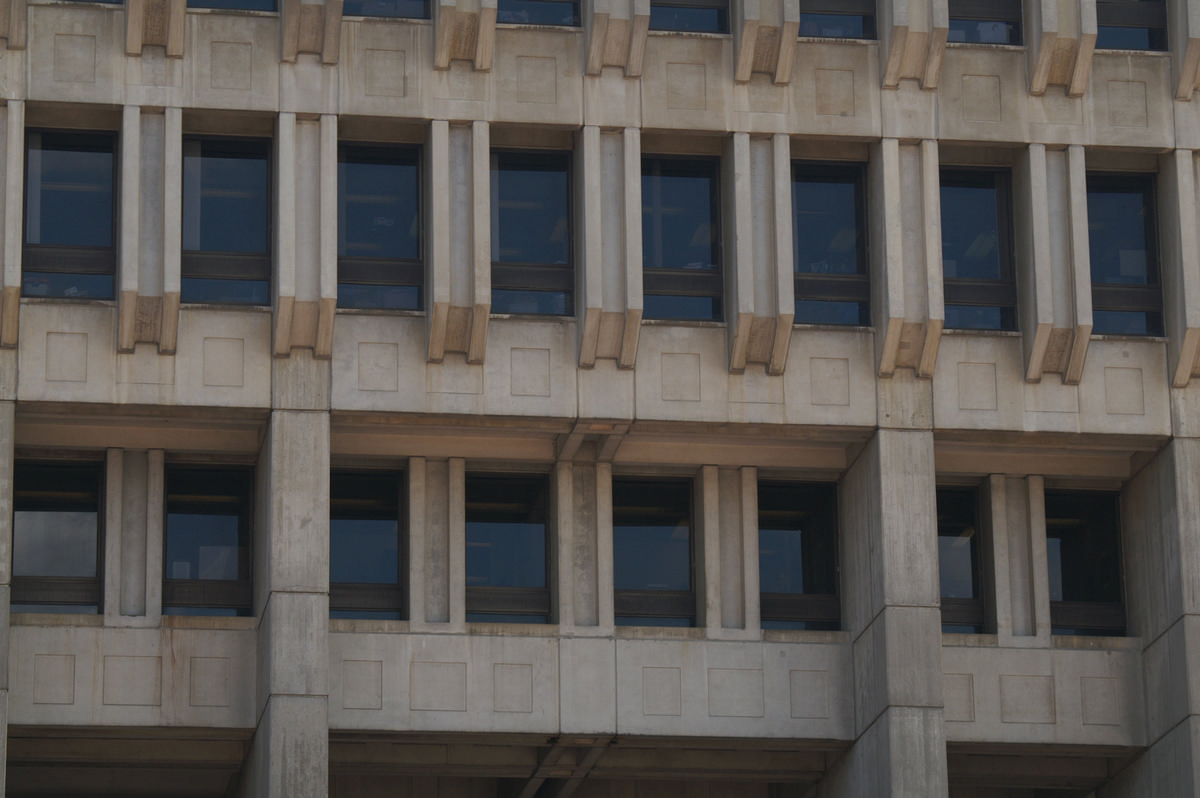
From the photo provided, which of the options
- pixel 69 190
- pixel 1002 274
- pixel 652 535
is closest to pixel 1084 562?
pixel 1002 274

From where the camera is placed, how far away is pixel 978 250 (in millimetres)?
39875

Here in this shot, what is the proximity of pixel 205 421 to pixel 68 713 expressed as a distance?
473 cm

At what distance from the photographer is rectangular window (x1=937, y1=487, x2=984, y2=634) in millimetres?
39969

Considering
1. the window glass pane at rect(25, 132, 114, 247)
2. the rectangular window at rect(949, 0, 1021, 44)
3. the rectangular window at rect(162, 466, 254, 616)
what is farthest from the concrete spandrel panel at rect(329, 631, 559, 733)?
the rectangular window at rect(949, 0, 1021, 44)

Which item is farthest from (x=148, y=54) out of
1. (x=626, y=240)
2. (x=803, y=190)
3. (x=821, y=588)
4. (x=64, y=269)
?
(x=821, y=588)

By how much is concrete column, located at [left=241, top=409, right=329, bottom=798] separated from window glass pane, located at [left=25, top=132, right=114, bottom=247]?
4.31 meters

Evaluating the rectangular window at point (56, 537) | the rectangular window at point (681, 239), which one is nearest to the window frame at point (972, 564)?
the rectangular window at point (681, 239)

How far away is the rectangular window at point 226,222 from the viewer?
3772cm

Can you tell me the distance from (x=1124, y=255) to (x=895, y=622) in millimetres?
7389

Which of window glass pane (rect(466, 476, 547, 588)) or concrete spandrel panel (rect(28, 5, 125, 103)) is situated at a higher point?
concrete spandrel panel (rect(28, 5, 125, 103))

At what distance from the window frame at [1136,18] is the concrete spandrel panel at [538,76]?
337 inches

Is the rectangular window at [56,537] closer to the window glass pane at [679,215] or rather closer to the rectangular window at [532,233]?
the rectangular window at [532,233]

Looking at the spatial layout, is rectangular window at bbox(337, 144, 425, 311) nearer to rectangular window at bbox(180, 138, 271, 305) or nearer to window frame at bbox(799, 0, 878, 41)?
rectangular window at bbox(180, 138, 271, 305)

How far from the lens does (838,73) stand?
128 feet
